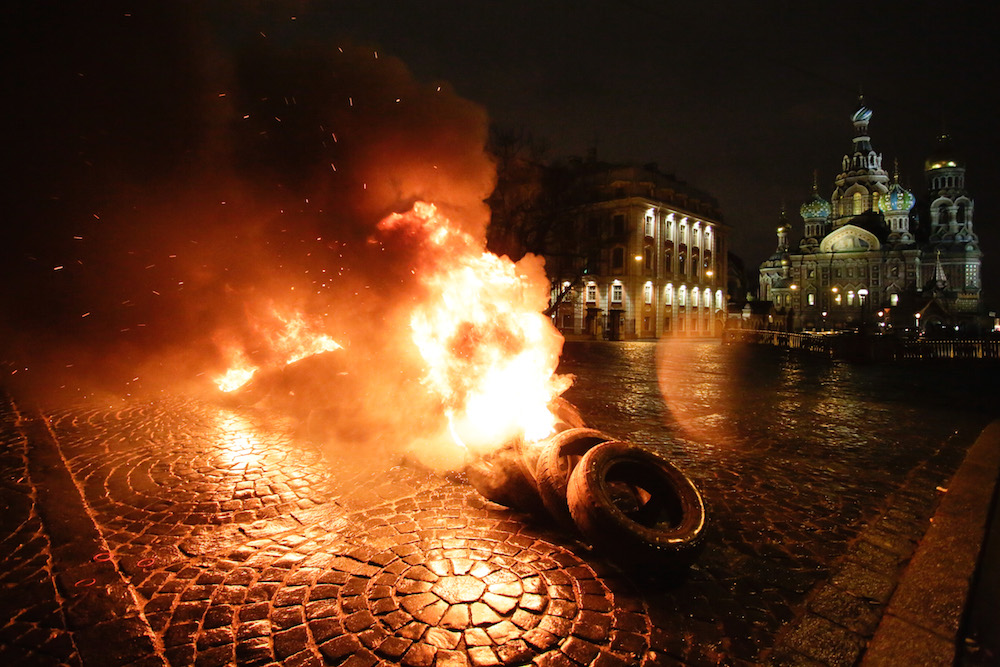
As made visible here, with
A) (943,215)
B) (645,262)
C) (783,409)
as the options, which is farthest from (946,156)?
(783,409)

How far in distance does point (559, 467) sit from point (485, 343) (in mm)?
2710

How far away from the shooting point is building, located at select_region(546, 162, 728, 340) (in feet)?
178

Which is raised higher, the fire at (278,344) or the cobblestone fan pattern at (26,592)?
the fire at (278,344)

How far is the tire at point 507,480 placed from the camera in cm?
498

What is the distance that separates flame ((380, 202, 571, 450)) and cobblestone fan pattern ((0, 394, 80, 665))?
3.78 metres

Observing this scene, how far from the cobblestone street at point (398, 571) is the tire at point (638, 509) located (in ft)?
0.81

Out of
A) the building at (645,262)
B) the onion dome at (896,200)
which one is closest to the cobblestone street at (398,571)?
the building at (645,262)

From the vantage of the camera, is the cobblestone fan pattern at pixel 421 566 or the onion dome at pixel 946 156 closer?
the cobblestone fan pattern at pixel 421 566

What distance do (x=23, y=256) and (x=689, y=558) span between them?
82.5 feet

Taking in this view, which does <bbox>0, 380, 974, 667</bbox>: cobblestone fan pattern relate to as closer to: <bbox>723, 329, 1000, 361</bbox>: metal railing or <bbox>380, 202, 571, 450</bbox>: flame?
<bbox>380, 202, 571, 450</bbox>: flame

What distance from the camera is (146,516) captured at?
4895mm

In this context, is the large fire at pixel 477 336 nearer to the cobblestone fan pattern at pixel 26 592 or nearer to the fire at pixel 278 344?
the fire at pixel 278 344

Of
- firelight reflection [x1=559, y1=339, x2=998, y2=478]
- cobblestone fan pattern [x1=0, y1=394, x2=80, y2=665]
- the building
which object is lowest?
firelight reflection [x1=559, y1=339, x2=998, y2=478]

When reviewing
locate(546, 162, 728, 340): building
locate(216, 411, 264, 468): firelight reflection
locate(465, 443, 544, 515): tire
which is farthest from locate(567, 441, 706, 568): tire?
locate(546, 162, 728, 340): building
